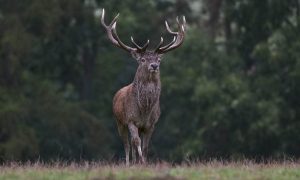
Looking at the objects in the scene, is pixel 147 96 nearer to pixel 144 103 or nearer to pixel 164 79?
pixel 144 103

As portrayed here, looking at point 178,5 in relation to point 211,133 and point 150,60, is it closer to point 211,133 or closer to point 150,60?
point 211,133

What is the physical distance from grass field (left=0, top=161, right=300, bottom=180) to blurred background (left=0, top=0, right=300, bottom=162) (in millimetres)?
19398

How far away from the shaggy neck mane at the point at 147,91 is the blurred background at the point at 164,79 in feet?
54.5

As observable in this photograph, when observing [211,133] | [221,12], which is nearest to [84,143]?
[211,133]

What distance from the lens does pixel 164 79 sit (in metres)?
42.5

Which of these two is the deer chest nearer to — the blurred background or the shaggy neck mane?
the shaggy neck mane

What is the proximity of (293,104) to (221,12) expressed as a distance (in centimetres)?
668

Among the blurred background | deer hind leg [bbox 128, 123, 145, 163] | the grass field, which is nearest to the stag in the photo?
deer hind leg [bbox 128, 123, 145, 163]

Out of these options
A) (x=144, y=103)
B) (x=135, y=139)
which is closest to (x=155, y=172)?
(x=135, y=139)

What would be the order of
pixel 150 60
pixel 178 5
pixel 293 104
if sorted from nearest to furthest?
pixel 150 60 → pixel 293 104 → pixel 178 5

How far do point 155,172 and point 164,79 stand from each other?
27.0 metres

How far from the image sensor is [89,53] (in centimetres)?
4578

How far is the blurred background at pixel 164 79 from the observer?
1553 inches

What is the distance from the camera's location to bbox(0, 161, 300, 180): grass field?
15.3 meters
